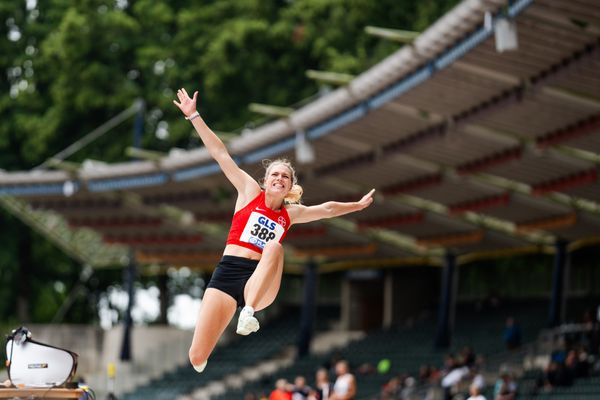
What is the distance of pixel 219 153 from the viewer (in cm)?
1179

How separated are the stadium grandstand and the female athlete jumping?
34.0 ft

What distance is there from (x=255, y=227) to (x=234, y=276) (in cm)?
46

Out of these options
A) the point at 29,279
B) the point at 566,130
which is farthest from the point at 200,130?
the point at 29,279

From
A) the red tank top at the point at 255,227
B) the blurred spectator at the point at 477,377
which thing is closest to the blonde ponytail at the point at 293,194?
the red tank top at the point at 255,227

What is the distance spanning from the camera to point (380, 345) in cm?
3962

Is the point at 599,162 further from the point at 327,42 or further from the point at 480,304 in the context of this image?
the point at 327,42

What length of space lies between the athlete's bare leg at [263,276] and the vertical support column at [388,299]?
105ft

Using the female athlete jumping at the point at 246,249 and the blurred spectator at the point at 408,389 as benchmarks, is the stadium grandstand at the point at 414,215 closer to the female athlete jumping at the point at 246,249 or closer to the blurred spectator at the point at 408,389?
the blurred spectator at the point at 408,389

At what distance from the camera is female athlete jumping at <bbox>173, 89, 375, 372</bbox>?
1150 cm

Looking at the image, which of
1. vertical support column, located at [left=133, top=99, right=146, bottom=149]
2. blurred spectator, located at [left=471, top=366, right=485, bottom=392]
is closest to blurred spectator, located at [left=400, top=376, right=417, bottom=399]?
blurred spectator, located at [left=471, top=366, right=485, bottom=392]

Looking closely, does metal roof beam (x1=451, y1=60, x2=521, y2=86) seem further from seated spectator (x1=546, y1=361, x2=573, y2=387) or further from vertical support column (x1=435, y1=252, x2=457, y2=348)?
vertical support column (x1=435, y1=252, x2=457, y2=348)

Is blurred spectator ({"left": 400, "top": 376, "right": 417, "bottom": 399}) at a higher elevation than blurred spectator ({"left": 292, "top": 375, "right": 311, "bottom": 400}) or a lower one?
lower

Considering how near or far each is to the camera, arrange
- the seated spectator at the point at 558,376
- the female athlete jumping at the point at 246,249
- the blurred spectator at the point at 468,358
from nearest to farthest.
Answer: the female athlete jumping at the point at 246,249, the seated spectator at the point at 558,376, the blurred spectator at the point at 468,358

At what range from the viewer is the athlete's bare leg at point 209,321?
11.6m
